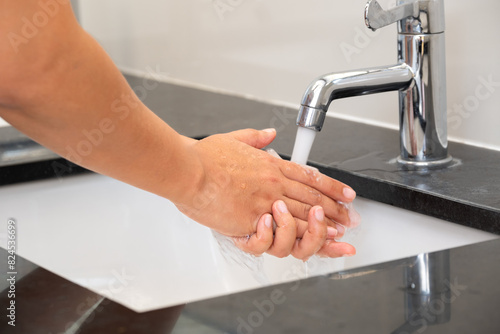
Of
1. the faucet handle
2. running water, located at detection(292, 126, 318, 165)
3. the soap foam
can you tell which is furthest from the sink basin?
the faucet handle

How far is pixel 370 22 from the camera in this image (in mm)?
765

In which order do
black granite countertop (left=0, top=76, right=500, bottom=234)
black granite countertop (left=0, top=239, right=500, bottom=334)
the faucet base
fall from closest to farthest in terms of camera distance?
black granite countertop (left=0, top=239, right=500, bottom=334) → black granite countertop (left=0, top=76, right=500, bottom=234) → the faucet base

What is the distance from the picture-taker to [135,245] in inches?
40.0

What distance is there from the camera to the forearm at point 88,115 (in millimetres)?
511

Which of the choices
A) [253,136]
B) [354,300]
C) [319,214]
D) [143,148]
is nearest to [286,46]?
[253,136]

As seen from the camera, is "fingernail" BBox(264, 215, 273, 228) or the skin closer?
the skin

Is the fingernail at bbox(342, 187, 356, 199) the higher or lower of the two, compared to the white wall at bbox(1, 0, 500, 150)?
lower

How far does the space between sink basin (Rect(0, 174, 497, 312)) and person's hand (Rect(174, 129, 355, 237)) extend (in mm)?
65

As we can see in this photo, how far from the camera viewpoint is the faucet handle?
781mm

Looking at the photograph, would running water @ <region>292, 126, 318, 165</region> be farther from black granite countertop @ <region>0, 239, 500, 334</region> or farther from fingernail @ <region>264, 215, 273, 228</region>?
black granite countertop @ <region>0, 239, 500, 334</region>

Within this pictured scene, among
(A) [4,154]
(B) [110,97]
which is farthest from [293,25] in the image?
(B) [110,97]

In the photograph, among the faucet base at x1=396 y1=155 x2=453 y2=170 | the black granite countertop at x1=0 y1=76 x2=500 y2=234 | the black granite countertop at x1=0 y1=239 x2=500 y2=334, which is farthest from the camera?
the faucet base at x1=396 y1=155 x2=453 y2=170

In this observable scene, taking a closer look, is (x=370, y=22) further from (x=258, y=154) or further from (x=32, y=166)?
(x=32, y=166)

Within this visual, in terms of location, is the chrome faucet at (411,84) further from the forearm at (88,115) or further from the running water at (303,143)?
the forearm at (88,115)
